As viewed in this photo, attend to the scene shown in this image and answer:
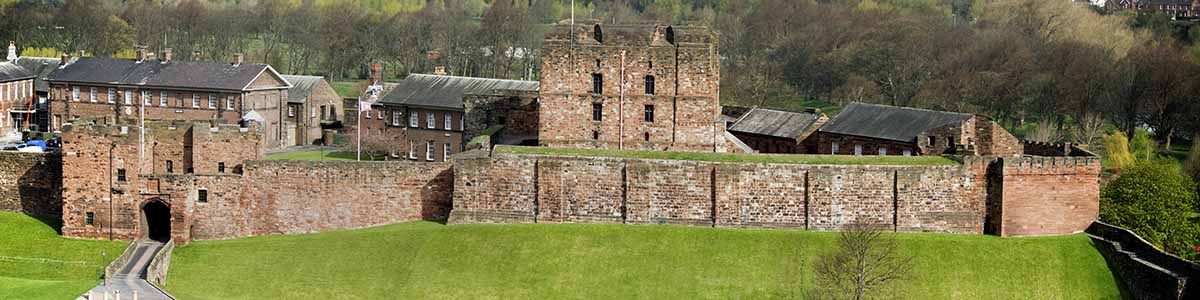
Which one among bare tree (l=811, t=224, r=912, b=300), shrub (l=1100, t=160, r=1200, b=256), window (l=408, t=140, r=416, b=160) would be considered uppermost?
window (l=408, t=140, r=416, b=160)

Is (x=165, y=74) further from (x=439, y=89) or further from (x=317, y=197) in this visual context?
(x=317, y=197)

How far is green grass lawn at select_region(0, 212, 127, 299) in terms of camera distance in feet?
205

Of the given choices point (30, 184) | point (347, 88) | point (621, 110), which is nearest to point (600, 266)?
point (621, 110)

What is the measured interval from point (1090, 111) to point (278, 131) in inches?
1735

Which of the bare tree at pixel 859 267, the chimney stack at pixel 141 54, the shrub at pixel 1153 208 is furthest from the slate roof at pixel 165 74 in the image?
the bare tree at pixel 859 267

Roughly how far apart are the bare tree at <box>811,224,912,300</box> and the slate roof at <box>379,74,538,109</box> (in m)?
31.2

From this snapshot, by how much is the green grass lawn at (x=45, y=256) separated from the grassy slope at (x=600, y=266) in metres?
3.09

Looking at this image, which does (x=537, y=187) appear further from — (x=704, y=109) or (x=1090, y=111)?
(x=1090, y=111)

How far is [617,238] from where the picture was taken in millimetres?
63406

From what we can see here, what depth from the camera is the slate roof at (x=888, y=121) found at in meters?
76.6

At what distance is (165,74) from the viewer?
333 feet

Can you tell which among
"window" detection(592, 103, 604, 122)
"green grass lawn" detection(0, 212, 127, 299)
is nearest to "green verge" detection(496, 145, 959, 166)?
"window" detection(592, 103, 604, 122)

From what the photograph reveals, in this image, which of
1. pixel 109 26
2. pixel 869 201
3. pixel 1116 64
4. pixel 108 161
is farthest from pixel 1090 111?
pixel 109 26

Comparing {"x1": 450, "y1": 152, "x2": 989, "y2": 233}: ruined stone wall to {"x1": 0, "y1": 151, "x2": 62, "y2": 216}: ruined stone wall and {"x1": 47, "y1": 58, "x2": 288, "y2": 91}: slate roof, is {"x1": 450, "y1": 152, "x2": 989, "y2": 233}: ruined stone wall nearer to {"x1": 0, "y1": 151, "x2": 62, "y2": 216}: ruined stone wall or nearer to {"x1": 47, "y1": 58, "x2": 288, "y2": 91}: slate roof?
{"x1": 0, "y1": 151, "x2": 62, "y2": 216}: ruined stone wall
